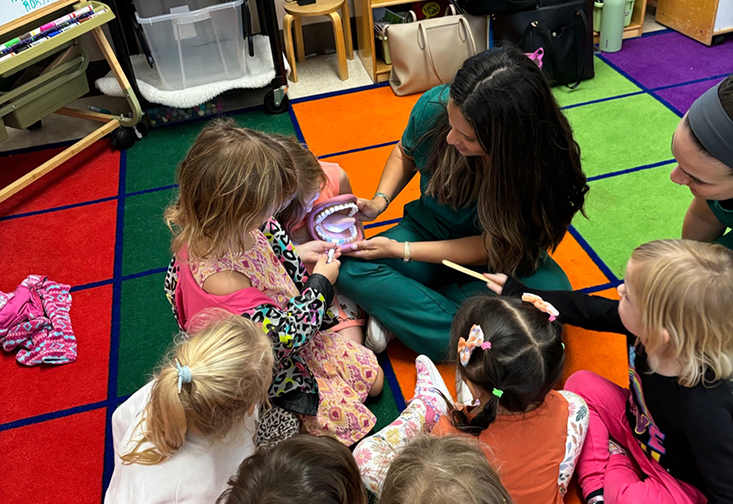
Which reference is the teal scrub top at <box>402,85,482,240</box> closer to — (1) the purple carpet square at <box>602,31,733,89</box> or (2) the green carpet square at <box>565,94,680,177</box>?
(2) the green carpet square at <box>565,94,680,177</box>

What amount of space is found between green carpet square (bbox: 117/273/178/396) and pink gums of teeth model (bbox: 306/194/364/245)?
0.58 m

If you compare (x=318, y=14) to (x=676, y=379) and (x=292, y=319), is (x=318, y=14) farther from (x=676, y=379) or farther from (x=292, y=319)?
(x=676, y=379)

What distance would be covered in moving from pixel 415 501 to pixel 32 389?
138cm

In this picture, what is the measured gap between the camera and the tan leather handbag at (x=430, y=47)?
294 cm

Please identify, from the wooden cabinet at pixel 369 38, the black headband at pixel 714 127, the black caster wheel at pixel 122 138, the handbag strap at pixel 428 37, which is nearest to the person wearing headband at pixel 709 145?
the black headband at pixel 714 127

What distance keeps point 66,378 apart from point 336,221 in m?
0.92

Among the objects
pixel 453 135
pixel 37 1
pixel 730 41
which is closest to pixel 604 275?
pixel 453 135

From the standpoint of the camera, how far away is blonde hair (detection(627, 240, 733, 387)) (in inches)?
43.8

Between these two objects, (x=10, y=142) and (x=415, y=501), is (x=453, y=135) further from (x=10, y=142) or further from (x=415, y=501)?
(x=10, y=142)

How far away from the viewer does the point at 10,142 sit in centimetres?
292

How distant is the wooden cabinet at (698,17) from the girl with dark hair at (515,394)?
253 cm

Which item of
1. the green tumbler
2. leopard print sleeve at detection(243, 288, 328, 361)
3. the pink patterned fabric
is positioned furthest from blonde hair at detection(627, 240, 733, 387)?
the green tumbler

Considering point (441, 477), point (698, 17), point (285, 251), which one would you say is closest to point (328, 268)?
point (285, 251)

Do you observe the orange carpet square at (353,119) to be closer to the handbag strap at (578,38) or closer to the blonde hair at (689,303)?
the handbag strap at (578,38)
